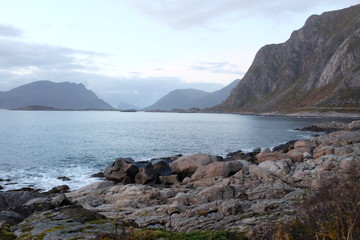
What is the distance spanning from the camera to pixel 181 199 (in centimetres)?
1744

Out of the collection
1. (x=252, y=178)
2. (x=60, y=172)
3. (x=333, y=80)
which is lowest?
(x=60, y=172)

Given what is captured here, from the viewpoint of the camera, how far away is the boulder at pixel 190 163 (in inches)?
1163

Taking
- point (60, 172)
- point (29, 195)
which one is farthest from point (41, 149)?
point (29, 195)

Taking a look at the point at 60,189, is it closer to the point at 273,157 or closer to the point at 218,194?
the point at 218,194

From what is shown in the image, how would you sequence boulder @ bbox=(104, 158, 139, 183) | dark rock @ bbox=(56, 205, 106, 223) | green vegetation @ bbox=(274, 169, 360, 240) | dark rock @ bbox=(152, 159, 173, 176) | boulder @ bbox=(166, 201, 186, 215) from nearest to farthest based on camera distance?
green vegetation @ bbox=(274, 169, 360, 240) → dark rock @ bbox=(56, 205, 106, 223) → boulder @ bbox=(166, 201, 186, 215) → boulder @ bbox=(104, 158, 139, 183) → dark rock @ bbox=(152, 159, 173, 176)

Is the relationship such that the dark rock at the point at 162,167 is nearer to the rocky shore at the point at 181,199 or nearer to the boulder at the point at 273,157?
the rocky shore at the point at 181,199

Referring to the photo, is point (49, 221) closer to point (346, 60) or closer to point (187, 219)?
point (187, 219)

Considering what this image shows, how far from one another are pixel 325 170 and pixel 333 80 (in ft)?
638

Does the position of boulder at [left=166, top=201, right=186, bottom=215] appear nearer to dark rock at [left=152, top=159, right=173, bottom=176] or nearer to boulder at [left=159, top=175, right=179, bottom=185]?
boulder at [left=159, top=175, right=179, bottom=185]

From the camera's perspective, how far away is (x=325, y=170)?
2306 cm

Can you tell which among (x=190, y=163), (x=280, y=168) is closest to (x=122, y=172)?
(x=190, y=163)

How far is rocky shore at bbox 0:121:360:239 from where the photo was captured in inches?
406

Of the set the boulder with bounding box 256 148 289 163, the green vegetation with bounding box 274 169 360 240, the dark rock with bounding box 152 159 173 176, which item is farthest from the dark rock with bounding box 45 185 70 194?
the green vegetation with bounding box 274 169 360 240

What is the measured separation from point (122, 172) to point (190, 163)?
7.12m
